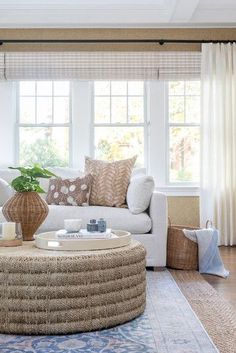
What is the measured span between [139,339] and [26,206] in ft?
3.83

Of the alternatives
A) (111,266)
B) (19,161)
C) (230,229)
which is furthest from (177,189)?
(111,266)

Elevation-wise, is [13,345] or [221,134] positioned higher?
[221,134]

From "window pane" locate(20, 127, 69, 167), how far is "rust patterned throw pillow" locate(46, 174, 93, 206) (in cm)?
119

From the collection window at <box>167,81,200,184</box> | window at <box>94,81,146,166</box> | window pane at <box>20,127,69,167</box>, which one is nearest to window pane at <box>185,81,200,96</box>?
window at <box>167,81,200,184</box>

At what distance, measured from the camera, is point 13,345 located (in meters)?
2.27

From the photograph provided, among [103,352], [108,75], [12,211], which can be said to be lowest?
[103,352]

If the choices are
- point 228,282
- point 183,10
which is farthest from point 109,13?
point 228,282

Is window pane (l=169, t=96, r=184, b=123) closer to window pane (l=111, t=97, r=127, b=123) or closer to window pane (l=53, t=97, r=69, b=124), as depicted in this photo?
window pane (l=111, t=97, r=127, b=123)

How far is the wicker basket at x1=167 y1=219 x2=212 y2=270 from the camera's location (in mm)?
4160

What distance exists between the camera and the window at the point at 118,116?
586 centimetres

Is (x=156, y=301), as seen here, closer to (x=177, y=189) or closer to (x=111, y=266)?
(x=111, y=266)

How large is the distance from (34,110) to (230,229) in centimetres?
272

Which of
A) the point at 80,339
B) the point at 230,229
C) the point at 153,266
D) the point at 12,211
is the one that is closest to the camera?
the point at 80,339

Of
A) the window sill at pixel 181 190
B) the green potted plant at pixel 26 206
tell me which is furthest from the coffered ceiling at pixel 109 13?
the green potted plant at pixel 26 206
